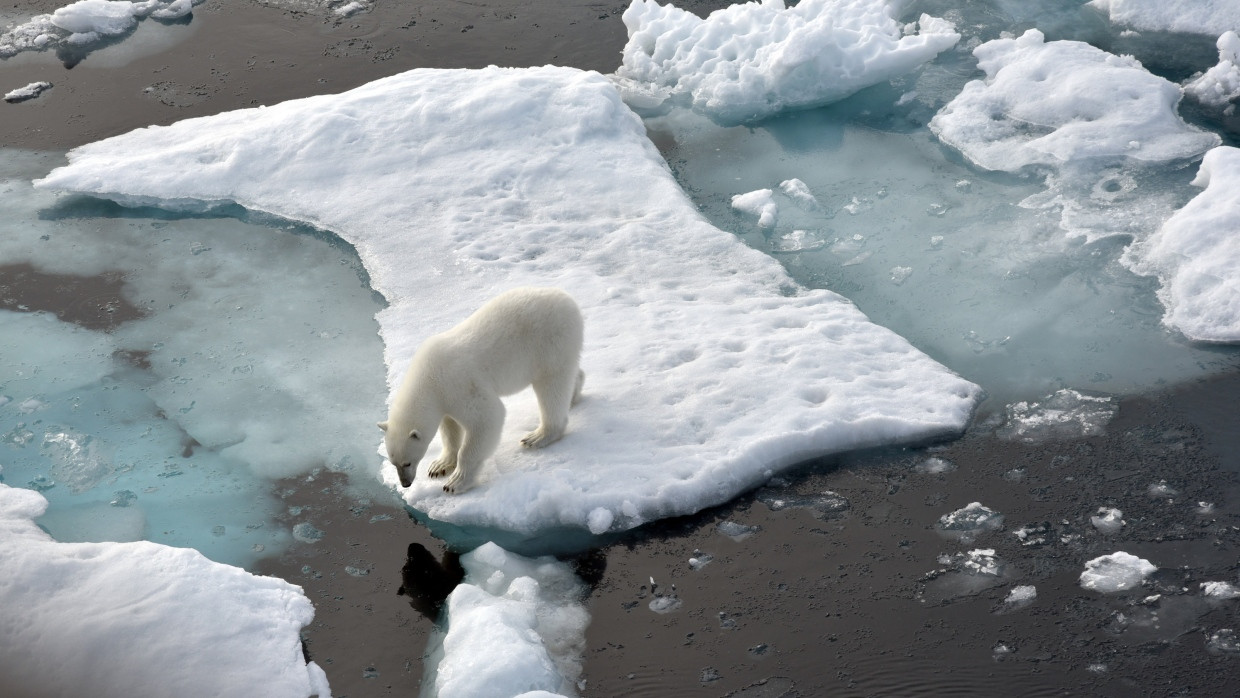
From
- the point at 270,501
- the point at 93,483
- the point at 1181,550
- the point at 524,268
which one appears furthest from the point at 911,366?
the point at 93,483

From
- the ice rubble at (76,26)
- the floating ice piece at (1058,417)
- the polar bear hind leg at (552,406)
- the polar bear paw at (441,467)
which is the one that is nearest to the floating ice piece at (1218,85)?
the floating ice piece at (1058,417)

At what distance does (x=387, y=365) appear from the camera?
6.62m

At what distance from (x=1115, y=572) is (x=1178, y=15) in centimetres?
783

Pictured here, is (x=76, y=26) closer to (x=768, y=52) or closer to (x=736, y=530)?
(x=768, y=52)

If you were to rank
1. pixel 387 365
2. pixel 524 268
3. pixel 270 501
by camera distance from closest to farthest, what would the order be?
pixel 270 501, pixel 387 365, pixel 524 268

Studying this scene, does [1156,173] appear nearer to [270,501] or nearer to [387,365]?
[387,365]

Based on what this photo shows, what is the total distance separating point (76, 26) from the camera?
11.6 meters

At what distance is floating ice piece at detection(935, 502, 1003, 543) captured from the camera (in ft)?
17.3

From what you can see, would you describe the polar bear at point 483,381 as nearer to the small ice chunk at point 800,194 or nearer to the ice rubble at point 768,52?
the small ice chunk at point 800,194

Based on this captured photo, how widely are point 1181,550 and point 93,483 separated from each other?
5.70 m

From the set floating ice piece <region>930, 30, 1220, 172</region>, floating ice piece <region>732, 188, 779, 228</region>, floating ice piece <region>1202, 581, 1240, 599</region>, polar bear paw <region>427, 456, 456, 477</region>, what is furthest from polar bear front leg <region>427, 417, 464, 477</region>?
floating ice piece <region>930, 30, 1220, 172</region>

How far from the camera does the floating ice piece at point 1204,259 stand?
6.64 metres

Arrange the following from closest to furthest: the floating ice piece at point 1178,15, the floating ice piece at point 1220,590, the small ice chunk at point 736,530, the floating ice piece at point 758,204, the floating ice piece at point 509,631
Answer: the floating ice piece at point 509,631
the floating ice piece at point 1220,590
the small ice chunk at point 736,530
the floating ice piece at point 758,204
the floating ice piece at point 1178,15

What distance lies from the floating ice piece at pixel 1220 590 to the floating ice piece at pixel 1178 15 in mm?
7516
